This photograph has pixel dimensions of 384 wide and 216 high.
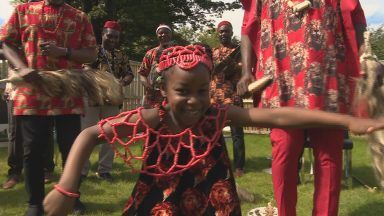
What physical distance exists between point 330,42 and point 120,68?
3586mm

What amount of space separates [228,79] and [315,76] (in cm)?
331

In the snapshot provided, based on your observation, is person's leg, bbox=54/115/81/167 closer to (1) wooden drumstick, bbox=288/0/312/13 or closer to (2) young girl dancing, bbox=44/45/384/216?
(2) young girl dancing, bbox=44/45/384/216

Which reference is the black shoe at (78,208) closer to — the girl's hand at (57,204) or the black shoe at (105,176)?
the black shoe at (105,176)

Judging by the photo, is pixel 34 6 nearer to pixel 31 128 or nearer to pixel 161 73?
pixel 31 128

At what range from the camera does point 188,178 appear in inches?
113

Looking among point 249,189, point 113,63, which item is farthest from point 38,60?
point 249,189

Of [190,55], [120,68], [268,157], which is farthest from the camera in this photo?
[268,157]

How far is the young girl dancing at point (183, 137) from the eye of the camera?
2.62 meters

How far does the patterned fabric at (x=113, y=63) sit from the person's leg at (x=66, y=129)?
1890mm

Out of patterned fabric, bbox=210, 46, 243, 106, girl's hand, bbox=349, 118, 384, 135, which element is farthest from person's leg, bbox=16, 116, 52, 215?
patterned fabric, bbox=210, 46, 243, 106

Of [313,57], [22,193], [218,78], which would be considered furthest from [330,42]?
[22,193]

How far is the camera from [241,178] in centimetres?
655

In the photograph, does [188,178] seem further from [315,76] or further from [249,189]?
[249,189]

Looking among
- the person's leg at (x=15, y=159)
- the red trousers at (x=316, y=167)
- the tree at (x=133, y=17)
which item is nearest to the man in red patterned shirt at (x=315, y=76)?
the red trousers at (x=316, y=167)
